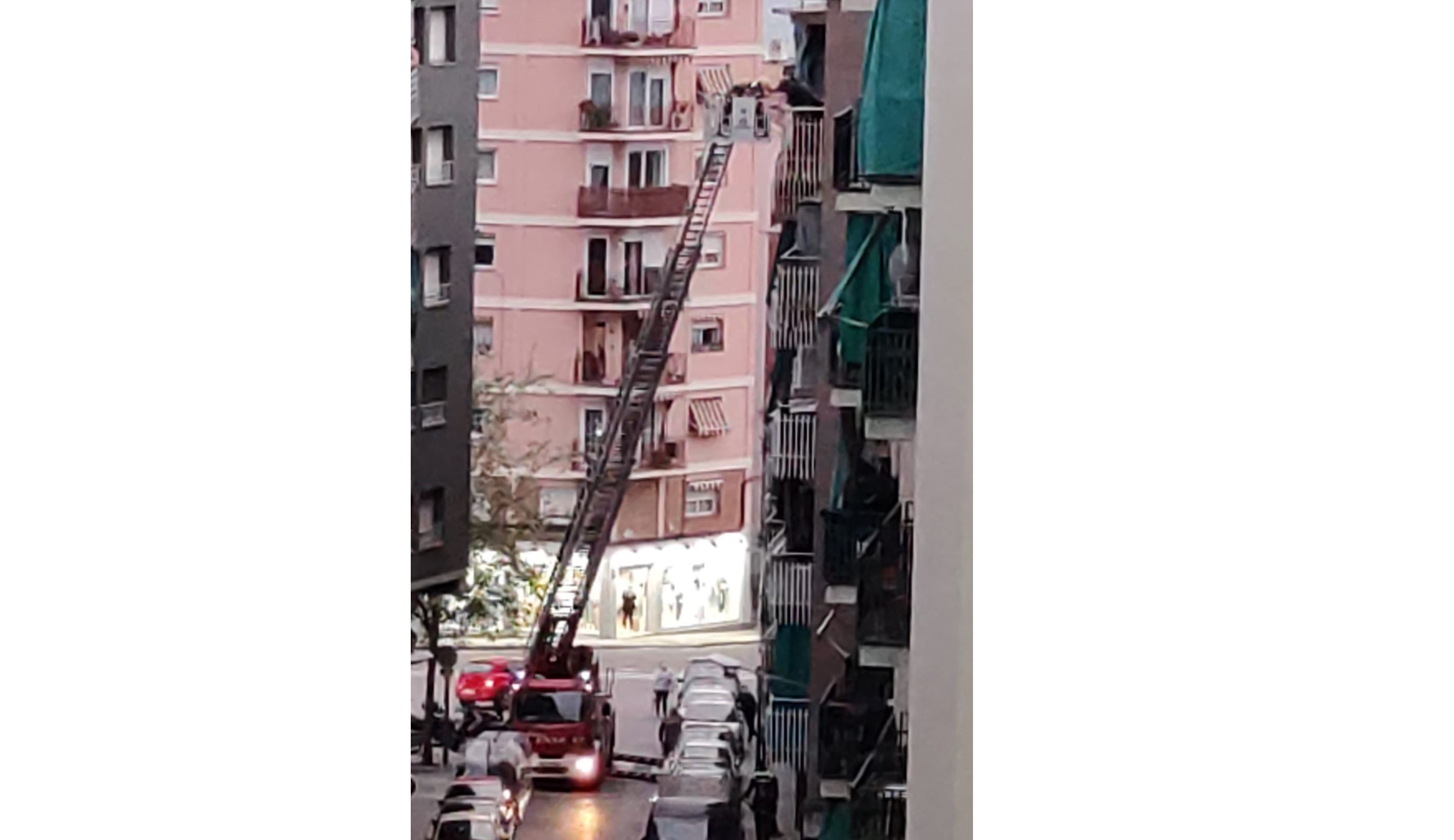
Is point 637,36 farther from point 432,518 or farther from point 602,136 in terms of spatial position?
point 432,518

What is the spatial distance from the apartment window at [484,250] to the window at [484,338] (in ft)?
0.19

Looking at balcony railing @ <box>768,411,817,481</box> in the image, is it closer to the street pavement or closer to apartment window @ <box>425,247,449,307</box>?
the street pavement

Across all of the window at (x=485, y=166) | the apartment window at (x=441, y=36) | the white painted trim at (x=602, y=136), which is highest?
the apartment window at (x=441, y=36)

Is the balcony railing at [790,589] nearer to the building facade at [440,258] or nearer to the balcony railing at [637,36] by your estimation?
the building facade at [440,258]

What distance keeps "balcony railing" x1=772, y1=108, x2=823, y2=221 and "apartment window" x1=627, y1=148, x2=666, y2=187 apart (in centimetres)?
13

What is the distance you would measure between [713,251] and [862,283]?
6.5 inches

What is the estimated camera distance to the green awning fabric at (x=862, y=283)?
1951mm

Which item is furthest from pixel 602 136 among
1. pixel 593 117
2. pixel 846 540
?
pixel 846 540

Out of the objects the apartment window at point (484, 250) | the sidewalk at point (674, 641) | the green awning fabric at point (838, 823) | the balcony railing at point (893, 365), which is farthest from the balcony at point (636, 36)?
the green awning fabric at point (838, 823)

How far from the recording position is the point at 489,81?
1.91 metres
